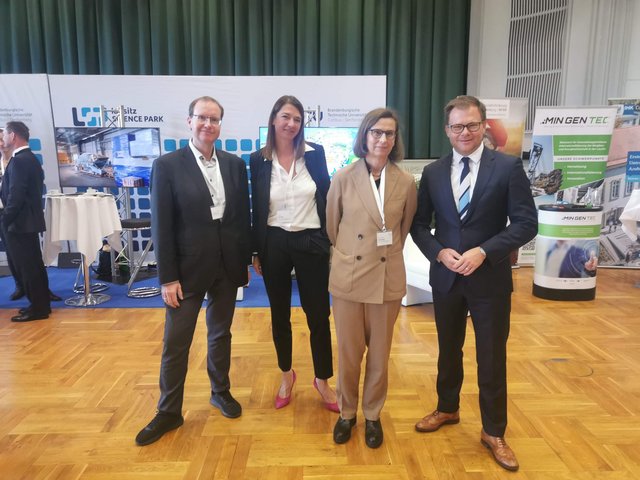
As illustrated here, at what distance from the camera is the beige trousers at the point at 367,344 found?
76.5 inches

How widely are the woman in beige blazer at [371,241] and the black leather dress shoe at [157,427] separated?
906 mm

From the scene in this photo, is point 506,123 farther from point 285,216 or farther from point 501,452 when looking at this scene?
point 501,452

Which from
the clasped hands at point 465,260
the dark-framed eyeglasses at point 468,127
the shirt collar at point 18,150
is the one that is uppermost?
the dark-framed eyeglasses at point 468,127

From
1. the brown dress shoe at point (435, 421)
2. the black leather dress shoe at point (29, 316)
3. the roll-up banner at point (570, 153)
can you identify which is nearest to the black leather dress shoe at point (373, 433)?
the brown dress shoe at point (435, 421)

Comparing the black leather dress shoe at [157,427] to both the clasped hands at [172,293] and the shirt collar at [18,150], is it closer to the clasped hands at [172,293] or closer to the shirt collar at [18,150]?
the clasped hands at [172,293]

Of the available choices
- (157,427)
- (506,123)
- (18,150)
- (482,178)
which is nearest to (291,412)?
(157,427)

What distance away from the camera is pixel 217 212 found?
2.09 m

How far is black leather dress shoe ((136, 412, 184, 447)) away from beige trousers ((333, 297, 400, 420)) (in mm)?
858

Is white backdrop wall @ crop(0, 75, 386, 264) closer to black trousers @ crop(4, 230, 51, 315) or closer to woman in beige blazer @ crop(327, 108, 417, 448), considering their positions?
black trousers @ crop(4, 230, 51, 315)

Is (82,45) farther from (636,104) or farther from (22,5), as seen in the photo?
(636,104)

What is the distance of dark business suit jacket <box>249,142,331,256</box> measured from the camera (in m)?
2.15

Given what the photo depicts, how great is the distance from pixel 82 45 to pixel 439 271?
6.58m

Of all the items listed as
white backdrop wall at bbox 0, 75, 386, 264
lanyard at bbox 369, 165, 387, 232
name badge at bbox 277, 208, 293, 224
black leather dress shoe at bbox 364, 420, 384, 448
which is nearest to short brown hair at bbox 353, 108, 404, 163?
lanyard at bbox 369, 165, 387, 232

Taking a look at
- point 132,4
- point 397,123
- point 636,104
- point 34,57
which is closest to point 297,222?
point 397,123
